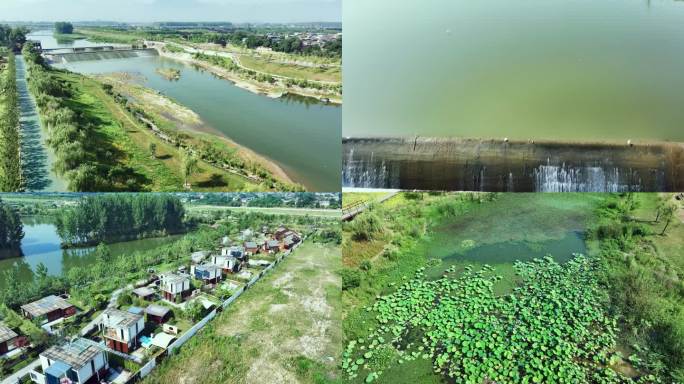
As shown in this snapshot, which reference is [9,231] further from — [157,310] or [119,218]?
[157,310]

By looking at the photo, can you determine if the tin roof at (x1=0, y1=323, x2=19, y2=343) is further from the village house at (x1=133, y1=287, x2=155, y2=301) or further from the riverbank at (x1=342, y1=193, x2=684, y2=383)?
the riverbank at (x1=342, y1=193, x2=684, y2=383)

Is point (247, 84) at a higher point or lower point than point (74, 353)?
higher

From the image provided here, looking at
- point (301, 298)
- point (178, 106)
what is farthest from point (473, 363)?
point (178, 106)

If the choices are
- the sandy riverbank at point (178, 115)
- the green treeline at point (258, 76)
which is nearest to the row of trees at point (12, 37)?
the sandy riverbank at point (178, 115)

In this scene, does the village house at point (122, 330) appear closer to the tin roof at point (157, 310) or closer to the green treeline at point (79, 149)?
the tin roof at point (157, 310)

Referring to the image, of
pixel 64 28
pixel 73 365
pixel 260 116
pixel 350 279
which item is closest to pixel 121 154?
pixel 260 116

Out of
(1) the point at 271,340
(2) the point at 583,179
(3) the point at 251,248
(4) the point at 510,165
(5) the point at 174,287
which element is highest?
(4) the point at 510,165
